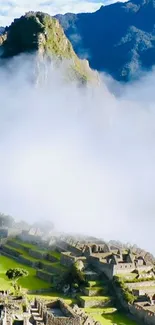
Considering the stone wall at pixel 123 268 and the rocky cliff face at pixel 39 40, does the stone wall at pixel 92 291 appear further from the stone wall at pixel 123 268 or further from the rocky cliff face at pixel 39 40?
the rocky cliff face at pixel 39 40

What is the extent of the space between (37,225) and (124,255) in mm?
12320

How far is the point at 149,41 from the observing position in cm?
17500

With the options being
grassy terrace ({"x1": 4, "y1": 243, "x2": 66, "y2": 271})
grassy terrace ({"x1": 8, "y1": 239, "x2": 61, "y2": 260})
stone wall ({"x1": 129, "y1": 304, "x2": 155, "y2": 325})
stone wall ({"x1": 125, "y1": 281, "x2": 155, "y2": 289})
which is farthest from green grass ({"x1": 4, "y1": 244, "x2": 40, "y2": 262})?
stone wall ({"x1": 129, "y1": 304, "x2": 155, "y2": 325})

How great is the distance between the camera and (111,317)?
1411 inches

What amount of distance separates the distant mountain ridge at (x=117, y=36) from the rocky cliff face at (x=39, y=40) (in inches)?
749

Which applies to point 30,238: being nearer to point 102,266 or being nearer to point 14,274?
point 102,266

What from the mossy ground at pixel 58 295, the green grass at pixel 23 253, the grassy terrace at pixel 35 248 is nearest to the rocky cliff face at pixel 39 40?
the grassy terrace at pixel 35 248

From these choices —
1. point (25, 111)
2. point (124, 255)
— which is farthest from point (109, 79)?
point (124, 255)

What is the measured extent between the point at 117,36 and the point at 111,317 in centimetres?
14909

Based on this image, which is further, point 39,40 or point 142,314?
point 39,40

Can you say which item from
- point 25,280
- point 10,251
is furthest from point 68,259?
point 10,251

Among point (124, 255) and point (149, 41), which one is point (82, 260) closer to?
point (124, 255)

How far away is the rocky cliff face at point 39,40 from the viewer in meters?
138

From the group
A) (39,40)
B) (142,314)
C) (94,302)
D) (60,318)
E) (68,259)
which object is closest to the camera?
(60,318)
